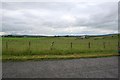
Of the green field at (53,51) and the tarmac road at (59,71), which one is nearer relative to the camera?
the tarmac road at (59,71)

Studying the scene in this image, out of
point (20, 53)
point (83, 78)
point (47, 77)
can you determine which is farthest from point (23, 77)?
point (20, 53)

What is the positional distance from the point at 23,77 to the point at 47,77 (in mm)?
1145

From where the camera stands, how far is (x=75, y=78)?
838cm

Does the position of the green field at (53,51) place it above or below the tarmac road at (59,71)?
above

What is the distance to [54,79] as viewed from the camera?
8.15 metres

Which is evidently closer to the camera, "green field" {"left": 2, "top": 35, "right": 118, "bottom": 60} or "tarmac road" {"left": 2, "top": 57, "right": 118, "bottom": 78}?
"tarmac road" {"left": 2, "top": 57, "right": 118, "bottom": 78}

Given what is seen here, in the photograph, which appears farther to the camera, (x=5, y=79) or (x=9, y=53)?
(x=9, y=53)

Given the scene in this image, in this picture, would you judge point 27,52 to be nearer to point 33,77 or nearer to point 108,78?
point 33,77

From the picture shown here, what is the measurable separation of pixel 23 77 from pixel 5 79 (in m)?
0.83

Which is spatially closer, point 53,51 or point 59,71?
point 59,71

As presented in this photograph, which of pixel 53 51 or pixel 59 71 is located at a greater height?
pixel 53 51

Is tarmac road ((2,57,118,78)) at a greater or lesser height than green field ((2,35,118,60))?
lesser

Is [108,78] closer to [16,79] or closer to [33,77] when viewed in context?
[33,77]

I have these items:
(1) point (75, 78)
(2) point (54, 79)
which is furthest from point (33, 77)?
(1) point (75, 78)
